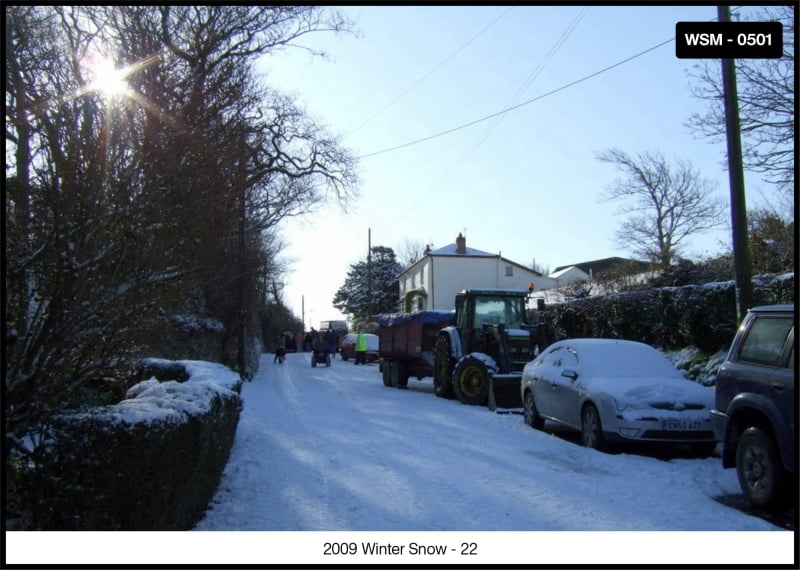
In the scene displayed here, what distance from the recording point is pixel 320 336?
105ft

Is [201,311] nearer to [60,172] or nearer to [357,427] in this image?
[357,427]

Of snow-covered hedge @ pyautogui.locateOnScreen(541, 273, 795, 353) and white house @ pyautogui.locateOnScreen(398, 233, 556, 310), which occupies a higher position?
white house @ pyautogui.locateOnScreen(398, 233, 556, 310)

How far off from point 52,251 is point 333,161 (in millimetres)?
25396

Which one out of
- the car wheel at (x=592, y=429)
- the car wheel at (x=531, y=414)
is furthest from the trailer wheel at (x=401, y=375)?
the car wheel at (x=592, y=429)

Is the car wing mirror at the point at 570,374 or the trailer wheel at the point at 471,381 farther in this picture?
the trailer wheel at the point at 471,381

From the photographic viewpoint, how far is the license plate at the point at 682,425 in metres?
8.28

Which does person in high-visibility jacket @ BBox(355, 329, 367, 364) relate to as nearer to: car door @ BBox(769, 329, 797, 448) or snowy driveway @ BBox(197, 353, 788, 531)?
snowy driveway @ BBox(197, 353, 788, 531)

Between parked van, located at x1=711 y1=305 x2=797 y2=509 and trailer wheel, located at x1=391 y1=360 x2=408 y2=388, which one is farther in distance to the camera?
trailer wheel, located at x1=391 y1=360 x2=408 y2=388

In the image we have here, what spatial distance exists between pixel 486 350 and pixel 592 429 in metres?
6.78

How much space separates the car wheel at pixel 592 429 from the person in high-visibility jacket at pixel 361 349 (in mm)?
24918

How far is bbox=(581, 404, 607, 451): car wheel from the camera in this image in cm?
871

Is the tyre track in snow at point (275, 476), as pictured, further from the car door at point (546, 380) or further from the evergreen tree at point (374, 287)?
the evergreen tree at point (374, 287)

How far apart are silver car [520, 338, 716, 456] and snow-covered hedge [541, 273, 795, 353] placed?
12.9ft

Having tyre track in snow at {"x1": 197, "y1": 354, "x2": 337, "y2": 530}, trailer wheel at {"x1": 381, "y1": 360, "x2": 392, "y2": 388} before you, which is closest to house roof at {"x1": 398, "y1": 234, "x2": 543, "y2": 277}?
trailer wheel at {"x1": 381, "y1": 360, "x2": 392, "y2": 388}
